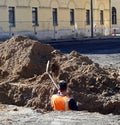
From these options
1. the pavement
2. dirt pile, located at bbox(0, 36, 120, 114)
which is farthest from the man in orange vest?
dirt pile, located at bbox(0, 36, 120, 114)

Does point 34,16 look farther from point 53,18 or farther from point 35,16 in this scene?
point 53,18

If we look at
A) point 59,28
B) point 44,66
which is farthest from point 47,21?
point 44,66

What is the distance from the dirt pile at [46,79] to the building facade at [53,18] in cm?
3265

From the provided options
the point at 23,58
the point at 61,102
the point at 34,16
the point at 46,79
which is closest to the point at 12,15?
the point at 34,16

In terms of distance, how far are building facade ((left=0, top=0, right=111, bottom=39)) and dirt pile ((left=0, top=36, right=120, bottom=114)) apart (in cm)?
3265

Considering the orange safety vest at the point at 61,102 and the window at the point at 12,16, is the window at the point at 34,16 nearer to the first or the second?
the window at the point at 12,16

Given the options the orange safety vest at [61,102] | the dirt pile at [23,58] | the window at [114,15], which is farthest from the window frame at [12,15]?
the orange safety vest at [61,102]

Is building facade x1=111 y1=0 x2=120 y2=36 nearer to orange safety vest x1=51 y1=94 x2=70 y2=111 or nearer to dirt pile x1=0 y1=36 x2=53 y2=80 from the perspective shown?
dirt pile x1=0 y1=36 x2=53 y2=80

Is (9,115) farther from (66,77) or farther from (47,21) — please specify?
(47,21)

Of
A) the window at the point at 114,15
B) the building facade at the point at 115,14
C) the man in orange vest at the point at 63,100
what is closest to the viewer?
the man in orange vest at the point at 63,100

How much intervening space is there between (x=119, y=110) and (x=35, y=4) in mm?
41034

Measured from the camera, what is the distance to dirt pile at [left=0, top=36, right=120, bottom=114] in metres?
12.6

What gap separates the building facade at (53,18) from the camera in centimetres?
4934

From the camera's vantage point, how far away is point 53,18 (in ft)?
183
